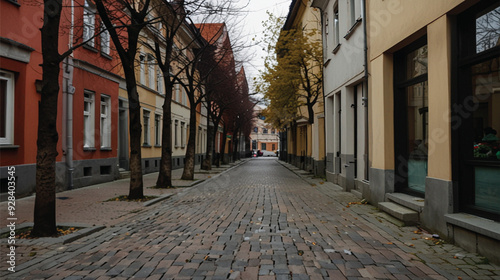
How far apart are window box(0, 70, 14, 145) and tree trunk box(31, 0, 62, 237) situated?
16.7 ft

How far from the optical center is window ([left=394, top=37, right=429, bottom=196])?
796 cm

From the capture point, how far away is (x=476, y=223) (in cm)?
535

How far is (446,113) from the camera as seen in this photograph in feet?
20.7

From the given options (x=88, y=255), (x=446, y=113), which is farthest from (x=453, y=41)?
(x=88, y=255)

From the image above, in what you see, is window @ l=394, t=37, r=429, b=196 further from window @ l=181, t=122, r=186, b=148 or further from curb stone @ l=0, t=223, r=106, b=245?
window @ l=181, t=122, r=186, b=148

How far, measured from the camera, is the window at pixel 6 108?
10.6 metres

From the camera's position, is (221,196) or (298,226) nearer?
(298,226)

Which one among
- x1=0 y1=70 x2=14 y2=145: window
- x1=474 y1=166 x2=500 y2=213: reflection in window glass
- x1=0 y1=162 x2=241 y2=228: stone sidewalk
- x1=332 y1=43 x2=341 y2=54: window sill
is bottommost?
x1=0 y1=162 x2=241 y2=228: stone sidewalk

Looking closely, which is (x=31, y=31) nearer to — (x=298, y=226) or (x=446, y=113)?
(x=298, y=226)

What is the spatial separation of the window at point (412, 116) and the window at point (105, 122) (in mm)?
12488

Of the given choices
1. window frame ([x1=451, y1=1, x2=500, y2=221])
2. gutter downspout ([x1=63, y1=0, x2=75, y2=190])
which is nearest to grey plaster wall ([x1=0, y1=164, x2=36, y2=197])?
gutter downspout ([x1=63, y1=0, x2=75, y2=190])

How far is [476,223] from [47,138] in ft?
20.5

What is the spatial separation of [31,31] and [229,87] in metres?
18.1

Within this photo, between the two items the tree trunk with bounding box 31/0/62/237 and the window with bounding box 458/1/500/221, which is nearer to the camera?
the window with bounding box 458/1/500/221
